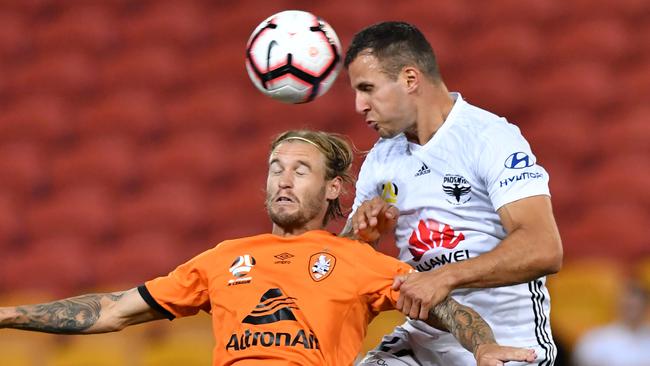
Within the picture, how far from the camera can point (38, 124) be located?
9.12 metres

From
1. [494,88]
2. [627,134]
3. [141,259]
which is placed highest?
[494,88]

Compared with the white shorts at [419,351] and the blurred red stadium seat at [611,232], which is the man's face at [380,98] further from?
the blurred red stadium seat at [611,232]

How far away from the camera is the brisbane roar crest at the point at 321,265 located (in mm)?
3646

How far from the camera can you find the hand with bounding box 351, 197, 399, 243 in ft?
12.3

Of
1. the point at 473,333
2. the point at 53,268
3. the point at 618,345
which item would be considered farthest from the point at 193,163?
the point at 473,333

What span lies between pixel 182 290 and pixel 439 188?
3.12 feet

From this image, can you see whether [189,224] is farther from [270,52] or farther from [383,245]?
[270,52]

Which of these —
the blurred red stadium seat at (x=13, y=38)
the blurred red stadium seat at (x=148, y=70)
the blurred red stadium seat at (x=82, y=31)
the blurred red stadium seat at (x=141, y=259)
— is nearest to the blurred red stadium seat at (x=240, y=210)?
the blurred red stadium seat at (x=141, y=259)

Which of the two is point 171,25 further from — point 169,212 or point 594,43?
point 594,43

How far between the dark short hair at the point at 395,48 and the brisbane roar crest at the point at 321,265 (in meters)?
0.69

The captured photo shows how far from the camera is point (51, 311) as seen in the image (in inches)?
146

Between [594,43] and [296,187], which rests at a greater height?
[594,43]

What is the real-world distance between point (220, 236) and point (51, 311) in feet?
14.0

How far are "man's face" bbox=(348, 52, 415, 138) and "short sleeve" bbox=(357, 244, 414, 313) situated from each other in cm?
49
